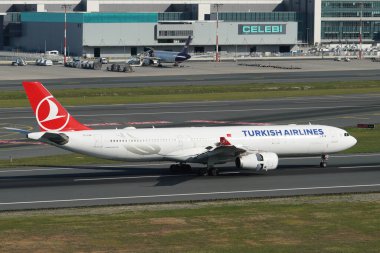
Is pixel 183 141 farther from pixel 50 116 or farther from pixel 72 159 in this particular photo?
pixel 72 159

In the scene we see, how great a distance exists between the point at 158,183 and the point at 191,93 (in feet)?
245

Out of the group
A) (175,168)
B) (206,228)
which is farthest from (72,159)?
(206,228)

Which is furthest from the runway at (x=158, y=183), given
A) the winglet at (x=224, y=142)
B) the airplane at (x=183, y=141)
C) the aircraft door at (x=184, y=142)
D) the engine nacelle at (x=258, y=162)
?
the winglet at (x=224, y=142)

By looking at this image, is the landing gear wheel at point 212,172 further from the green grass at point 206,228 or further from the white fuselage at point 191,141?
the green grass at point 206,228

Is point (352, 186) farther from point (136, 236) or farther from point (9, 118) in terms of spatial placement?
point (9, 118)

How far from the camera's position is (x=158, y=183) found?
68.1m

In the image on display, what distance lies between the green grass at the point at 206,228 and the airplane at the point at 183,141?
9930 mm

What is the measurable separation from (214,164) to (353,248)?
2416cm

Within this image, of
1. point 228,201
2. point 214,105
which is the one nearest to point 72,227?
point 228,201

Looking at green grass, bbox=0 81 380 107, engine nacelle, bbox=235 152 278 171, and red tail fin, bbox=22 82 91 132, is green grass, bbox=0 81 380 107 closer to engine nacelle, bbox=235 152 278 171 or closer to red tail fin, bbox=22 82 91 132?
red tail fin, bbox=22 82 91 132

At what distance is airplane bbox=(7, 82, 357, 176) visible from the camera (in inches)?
2680

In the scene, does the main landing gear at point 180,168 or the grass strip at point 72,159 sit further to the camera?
the grass strip at point 72,159

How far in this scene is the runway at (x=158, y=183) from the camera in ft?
204

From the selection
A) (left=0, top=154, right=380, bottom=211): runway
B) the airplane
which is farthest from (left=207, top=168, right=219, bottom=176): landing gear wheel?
(left=0, top=154, right=380, bottom=211): runway
